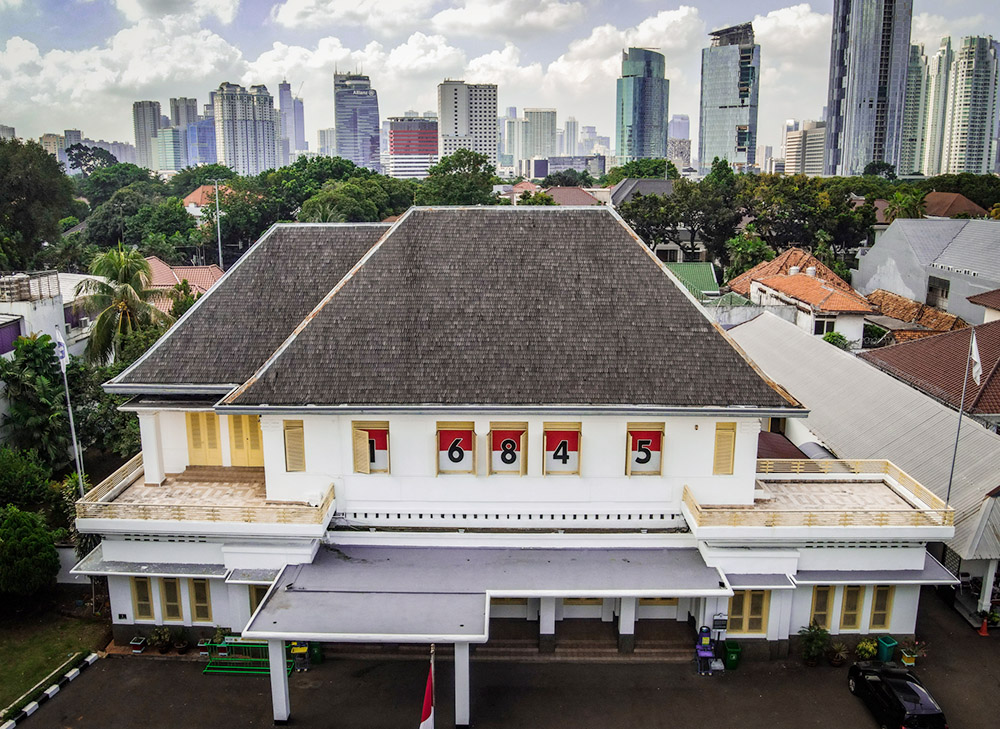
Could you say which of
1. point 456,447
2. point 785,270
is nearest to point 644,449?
point 456,447

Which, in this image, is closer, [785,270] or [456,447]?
[456,447]

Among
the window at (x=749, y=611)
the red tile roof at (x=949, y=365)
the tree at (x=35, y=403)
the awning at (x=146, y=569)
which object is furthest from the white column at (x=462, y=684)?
the red tile roof at (x=949, y=365)

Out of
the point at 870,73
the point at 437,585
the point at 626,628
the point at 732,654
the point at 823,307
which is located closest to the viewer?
the point at 437,585

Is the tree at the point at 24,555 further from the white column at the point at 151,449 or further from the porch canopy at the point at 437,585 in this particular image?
the porch canopy at the point at 437,585

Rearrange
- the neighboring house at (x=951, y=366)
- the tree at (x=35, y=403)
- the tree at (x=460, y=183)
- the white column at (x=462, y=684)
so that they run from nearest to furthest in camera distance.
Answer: the white column at (x=462, y=684)
the neighboring house at (x=951, y=366)
the tree at (x=35, y=403)
the tree at (x=460, y=183)

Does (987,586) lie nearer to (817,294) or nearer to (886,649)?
(886,649)

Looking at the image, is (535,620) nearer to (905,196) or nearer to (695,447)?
(695,447)
